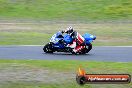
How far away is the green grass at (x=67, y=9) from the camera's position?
44.6m

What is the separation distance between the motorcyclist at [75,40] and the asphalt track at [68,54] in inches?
19.9

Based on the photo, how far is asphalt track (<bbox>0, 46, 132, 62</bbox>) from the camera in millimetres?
22078

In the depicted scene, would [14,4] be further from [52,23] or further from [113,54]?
[113,54]

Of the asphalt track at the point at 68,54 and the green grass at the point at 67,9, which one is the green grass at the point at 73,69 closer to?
the asphalt track at the point at 68,54

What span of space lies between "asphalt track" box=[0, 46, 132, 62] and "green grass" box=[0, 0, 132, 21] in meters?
18.3

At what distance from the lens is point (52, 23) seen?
40.5 m

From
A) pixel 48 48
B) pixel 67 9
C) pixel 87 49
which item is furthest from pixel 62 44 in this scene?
pixel 67 9

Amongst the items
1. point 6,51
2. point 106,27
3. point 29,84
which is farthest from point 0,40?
point 29,84

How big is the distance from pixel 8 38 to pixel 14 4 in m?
18.8

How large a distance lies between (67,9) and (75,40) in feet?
79.2

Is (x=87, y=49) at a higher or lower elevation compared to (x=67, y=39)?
lower

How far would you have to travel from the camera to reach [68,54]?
2367cm

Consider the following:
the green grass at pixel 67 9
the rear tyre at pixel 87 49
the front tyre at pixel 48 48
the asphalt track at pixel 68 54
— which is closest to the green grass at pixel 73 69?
the asphalt track at pixel 68 54

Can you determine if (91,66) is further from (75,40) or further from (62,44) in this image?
(62,44)
